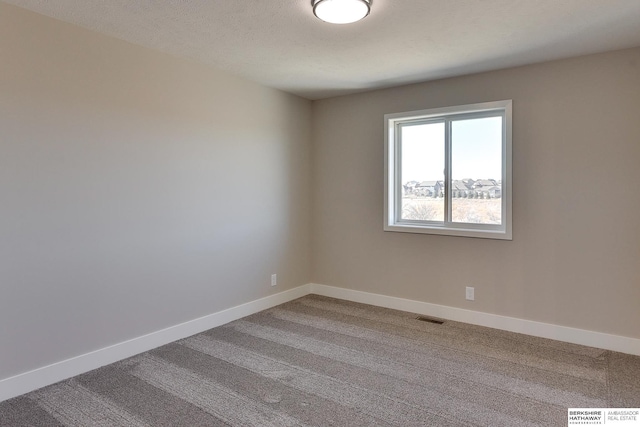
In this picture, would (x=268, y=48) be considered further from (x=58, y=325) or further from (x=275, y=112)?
(x=58, y=325)

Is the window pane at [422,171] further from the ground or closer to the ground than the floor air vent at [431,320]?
further from the ground

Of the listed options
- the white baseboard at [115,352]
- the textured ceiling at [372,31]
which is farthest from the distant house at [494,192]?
the white baseboard at [115,352]

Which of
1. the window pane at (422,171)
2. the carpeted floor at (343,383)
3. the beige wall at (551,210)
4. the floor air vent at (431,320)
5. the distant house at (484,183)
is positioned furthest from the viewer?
the window pane at (422,171)

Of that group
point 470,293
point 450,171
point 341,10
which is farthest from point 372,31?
point 470,293

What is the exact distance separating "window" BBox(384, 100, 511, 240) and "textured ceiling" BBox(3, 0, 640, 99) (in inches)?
20.0

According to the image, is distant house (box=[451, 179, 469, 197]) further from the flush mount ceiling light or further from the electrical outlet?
the flush mount ceiling light

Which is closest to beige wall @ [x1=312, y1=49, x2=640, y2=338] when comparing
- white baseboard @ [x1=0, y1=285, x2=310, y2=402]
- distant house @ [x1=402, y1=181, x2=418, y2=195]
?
distant house @ [x1=402, y1=181, x2=418, y2=195]

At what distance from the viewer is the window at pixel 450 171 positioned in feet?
11.7

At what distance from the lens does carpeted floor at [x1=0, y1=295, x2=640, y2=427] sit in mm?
2154

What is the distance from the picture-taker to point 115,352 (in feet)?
9.39

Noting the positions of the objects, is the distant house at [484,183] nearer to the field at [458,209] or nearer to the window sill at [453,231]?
the field at [458,209]

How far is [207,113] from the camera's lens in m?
3.49

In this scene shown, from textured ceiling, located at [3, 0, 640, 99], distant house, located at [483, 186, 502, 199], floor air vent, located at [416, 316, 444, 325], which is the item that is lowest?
floor air vent, located at [416, 316, 444, 325]

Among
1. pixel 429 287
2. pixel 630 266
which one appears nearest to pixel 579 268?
pixel 630 266
